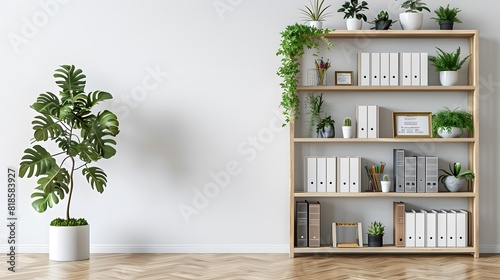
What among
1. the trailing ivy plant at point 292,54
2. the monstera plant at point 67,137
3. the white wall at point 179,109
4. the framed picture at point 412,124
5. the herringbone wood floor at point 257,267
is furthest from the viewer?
the white wall at point 179,109

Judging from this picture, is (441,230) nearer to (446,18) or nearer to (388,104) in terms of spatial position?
(388,104)

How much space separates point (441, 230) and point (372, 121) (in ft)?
3.53

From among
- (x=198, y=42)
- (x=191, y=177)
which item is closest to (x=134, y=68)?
(x=198, y=42)

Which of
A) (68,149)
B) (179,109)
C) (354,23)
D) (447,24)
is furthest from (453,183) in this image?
(68,149)

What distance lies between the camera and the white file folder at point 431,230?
18.6 ft

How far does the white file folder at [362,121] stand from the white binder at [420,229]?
81 cm

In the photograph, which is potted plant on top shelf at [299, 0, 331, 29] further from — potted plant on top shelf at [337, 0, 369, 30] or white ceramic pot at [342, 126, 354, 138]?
white ceramic pot at [342, 126, 354, 138]

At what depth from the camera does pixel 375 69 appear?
225 inches

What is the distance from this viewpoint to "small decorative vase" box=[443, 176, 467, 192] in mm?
5676

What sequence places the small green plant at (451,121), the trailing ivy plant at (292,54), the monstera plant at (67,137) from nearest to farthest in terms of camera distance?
the monstera plant at (67,137) < the trailing ivy plant at (292,54) < the small green plant at (451,121)

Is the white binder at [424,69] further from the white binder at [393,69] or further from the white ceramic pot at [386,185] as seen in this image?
the white ceramic pot at [386,185]

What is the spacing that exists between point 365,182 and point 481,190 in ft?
3.32

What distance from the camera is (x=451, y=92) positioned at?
588 cm

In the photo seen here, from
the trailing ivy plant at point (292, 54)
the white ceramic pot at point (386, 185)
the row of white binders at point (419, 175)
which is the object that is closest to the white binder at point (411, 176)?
the row of white binders at point (419, 175)
